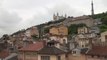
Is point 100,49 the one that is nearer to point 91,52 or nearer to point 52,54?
point 91,52

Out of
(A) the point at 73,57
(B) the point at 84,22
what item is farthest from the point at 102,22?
(A) the point at 73,57

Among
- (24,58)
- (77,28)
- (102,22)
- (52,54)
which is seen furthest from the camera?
(102,22)

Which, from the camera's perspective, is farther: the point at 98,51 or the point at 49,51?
the point at 98,51

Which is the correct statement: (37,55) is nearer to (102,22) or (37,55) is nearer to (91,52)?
(91,52)

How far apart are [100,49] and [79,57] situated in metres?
3.96

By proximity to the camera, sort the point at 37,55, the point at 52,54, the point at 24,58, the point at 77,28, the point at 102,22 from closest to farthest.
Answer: the point at 52,54 → the point at 37,55 → the point at 24,58 → the point at 77,28 → the point at 102,22

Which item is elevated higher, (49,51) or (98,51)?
(49,51)

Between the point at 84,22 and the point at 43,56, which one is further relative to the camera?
the point at 84,22

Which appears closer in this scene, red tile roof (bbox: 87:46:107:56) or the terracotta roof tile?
the terracotta roof tile

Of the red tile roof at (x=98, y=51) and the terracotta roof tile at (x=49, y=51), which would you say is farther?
the red tile roof at (x=98, y=51)

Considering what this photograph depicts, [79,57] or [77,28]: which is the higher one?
[77,28]

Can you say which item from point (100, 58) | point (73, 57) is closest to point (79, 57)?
point (73, 57)

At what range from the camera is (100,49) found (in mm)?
46125

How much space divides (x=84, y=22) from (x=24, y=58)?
81.9 m
